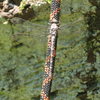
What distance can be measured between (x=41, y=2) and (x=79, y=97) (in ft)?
14.9

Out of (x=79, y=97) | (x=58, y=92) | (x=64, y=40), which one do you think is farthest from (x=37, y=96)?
(x=64, y=40)

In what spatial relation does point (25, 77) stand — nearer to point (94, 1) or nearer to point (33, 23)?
point (33, 23)

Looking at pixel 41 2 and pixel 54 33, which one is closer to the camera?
pixel 54 33

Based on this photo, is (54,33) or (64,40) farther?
(64,40)

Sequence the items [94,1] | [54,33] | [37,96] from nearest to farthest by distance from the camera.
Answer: [54,33], [94,1], [37,96]

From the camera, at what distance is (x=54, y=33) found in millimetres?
9219

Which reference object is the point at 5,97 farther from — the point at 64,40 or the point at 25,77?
the point at 64,40

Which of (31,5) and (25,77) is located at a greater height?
(31,5)

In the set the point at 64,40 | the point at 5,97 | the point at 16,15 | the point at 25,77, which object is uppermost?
the point at 16,15

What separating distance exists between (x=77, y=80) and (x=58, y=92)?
3.62ft

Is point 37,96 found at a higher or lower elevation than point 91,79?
lower

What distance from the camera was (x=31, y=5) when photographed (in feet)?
44.6

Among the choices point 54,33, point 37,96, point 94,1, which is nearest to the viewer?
point 54,33

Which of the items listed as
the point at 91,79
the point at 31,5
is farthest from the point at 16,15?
the point at 91,79
